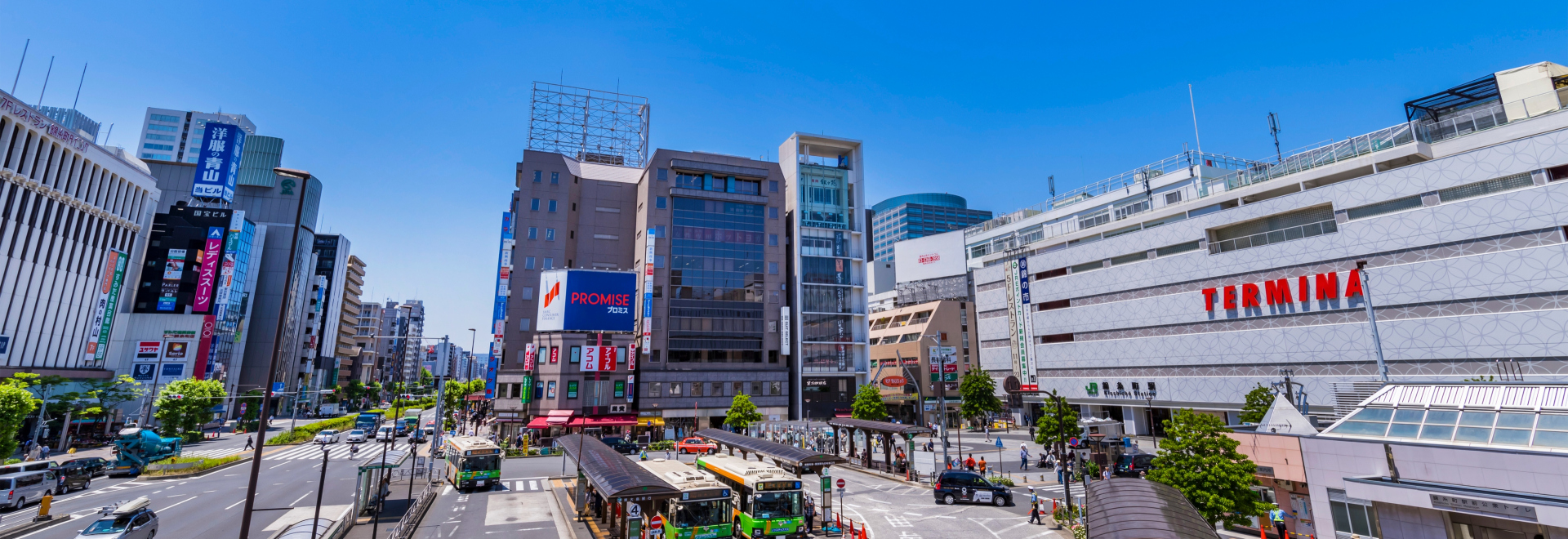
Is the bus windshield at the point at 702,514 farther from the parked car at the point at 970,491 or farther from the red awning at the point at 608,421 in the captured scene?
the red awning at the point at 608,421

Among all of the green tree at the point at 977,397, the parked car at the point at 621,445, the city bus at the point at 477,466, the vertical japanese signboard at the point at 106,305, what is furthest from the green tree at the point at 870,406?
the vertical japanese signboard at the point at 106,305

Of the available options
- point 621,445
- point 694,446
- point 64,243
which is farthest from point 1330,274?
point 64,243

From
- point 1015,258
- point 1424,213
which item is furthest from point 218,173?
point 1424,213

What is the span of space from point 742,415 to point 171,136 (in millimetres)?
150998

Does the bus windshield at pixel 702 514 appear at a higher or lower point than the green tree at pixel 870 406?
lower

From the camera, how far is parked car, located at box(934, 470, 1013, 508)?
2962 cm

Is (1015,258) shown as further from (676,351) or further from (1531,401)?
(1531,401)

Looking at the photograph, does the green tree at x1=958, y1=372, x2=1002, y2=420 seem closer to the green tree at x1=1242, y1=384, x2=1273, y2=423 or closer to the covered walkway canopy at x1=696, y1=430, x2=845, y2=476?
the green tree at x1=1242, y1=384, x2=1273, y2=423

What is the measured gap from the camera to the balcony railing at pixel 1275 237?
4756 centimetres

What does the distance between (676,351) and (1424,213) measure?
62640 mm

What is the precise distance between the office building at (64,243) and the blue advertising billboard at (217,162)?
446 centimetres

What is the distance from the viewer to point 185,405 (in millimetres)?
53312

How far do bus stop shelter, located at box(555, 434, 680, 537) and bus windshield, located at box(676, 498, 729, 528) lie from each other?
3.07 feet

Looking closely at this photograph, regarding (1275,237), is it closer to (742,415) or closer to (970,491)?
(970,491)
